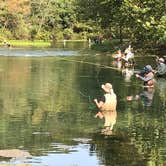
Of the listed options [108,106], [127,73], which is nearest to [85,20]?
[127,73]

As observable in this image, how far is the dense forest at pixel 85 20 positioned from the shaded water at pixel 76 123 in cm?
1545

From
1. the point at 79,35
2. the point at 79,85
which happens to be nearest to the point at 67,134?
the point at 79,85

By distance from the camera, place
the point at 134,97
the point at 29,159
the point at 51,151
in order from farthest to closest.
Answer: the point at 134,97 → the point at 51,151 → the point at 29,159

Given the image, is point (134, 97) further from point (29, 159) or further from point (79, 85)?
point (29, 159)

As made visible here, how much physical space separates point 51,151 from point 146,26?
3358 centimetres

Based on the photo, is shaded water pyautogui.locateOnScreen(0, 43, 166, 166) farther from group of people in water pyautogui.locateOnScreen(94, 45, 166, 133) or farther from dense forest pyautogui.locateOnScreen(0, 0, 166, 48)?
dense forest pyautogui.locateOnScreen(0, 0, 166, 48)

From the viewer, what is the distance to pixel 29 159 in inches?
552

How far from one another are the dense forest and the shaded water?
1545 centimetres

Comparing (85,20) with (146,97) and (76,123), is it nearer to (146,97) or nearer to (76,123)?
(146,97)

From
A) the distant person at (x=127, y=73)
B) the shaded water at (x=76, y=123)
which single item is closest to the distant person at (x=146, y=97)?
the shaded water at (x=76, y=123)

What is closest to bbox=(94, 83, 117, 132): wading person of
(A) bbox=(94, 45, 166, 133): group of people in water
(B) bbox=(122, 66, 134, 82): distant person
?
(A) bbox=(94, 45, 166, 133): group of people in water

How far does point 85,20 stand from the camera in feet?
275

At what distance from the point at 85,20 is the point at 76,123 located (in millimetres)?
65152

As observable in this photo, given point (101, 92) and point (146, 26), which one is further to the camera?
point (146, 26)
